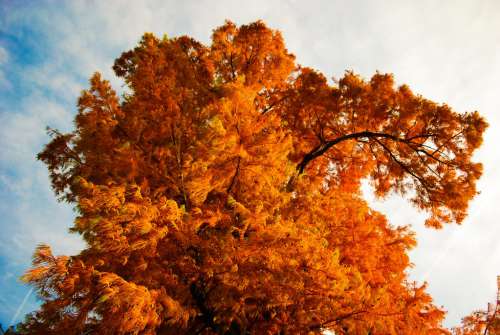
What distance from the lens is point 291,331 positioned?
4203 millimetres

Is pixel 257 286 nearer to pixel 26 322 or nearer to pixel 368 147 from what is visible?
pixel 26 322

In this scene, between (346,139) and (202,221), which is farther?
(346,139)

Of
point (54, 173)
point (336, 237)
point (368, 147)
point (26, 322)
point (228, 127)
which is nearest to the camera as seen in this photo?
point (228, 127)

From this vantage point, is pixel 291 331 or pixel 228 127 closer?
pixel 228 127

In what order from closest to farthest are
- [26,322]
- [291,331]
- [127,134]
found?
[26,322], [291,331], [127,134]

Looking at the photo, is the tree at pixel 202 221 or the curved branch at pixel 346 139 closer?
the tree at pixel 202 221

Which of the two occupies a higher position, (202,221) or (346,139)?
(346,139)

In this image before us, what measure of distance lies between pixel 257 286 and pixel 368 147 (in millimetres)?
5657

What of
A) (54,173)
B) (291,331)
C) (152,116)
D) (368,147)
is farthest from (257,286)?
(368,147)

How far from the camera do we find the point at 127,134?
447cm

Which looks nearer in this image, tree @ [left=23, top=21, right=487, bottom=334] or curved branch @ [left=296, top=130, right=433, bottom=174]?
tree @ [left=23, top=21, right=487, bottom=334]

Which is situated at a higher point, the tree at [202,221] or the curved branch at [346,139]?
the curved branch at [346,139]

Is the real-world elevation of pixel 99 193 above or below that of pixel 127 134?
below

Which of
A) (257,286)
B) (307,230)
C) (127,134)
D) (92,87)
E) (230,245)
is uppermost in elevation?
(92,87)
